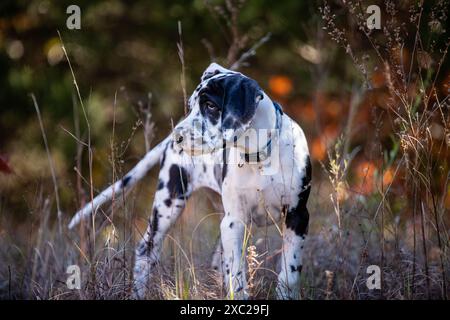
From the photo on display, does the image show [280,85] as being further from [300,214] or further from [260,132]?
[260,132]

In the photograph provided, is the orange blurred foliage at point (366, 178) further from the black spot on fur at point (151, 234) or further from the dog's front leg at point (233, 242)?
A: the black spot on fur at point (151, 234)

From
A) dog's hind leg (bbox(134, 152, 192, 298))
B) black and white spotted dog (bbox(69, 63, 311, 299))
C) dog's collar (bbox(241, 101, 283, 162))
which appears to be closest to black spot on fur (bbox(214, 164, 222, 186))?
black and white spotted dog (bbox(69, 63, 311, 299))

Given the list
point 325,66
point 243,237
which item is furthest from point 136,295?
point 325,66

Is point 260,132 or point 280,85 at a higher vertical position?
point 280,85

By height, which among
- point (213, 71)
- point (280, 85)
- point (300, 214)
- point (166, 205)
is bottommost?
point (300, 214)

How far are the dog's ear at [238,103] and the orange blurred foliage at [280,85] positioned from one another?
226 inches

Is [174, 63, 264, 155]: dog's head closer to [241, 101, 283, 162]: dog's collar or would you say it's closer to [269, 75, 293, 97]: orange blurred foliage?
[241, 101, 283, 162]: dog's collar

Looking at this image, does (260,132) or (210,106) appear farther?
(260,132)

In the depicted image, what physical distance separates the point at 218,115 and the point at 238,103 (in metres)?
0.12

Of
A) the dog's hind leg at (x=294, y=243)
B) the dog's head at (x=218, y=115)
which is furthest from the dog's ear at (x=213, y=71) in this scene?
the dog's hind leg at (x=294, y=243)

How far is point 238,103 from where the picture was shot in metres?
3.49

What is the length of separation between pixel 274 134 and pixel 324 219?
1551mm

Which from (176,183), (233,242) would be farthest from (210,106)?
(176,183)

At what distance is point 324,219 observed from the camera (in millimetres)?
5145
